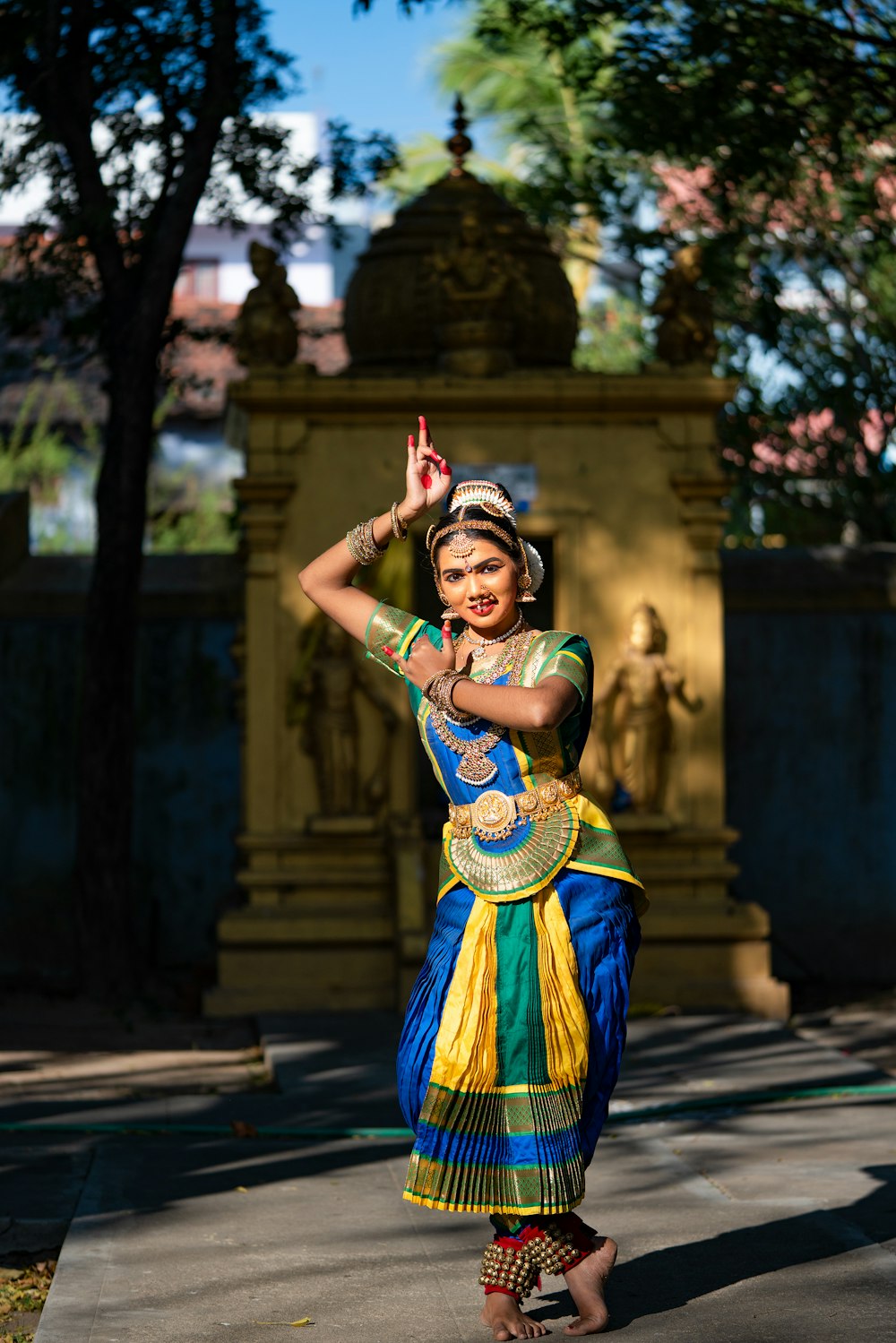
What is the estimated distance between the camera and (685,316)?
921cm

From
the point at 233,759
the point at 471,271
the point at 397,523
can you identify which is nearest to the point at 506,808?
the point at 397,523

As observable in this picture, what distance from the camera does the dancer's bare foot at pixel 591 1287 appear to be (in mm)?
4008

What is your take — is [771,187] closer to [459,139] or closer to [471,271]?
[459,139]

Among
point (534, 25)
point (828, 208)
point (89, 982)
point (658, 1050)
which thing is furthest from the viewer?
point (828, 208)

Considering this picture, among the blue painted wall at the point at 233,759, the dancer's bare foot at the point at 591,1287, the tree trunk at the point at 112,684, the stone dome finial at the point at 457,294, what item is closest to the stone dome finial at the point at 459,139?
the stone dome finial at the point at 457,294

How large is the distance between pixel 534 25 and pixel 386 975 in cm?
549

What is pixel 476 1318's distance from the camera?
165 inches

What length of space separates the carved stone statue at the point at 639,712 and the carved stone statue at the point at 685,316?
1324 millimetres

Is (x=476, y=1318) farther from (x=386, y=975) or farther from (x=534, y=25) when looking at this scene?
(x=534, y=25)

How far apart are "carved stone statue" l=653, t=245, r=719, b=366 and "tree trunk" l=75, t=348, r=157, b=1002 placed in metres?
2.71

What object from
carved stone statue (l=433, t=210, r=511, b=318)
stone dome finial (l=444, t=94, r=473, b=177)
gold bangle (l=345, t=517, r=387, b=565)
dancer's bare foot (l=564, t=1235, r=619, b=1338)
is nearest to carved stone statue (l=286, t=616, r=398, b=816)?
carved stone statue (l=433, t=210, r=511, b=318)

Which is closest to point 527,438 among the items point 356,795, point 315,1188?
point 356,795

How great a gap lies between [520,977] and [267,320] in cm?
559

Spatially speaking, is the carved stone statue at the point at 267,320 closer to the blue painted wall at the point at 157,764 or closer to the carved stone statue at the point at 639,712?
the blue painted wall at the point at 157,764
